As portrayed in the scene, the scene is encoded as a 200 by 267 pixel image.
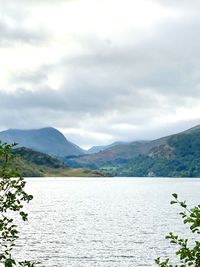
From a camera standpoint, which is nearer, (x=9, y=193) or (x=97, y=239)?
(x=9, y=193)

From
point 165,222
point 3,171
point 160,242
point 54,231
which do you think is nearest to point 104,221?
point 165,222

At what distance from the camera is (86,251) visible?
9269 centimetres

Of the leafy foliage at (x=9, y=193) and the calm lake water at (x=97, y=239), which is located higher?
the leafy foliage at (x=9, y=193)

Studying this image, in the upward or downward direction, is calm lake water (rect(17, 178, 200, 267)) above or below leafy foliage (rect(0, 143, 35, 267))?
below

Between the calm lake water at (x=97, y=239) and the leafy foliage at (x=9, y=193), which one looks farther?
the calm lake water at (x=97, y=239)

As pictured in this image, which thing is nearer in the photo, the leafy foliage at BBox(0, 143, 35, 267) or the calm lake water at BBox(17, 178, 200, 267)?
the leafy foliage at BBox(0, 143, 35, 267)

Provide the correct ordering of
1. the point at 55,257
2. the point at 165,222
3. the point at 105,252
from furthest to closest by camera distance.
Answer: the point at 165,222
the point at 105,252
the point at 55,257

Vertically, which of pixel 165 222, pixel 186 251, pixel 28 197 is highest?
pixel 28 197

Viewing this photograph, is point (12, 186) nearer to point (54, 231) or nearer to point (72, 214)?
point (54, 231)

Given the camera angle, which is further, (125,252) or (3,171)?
(125,252)

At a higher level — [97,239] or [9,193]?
[9,193]

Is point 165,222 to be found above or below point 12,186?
below

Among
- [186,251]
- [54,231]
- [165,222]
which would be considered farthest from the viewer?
[165,222]

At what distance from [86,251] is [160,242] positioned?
71.4 feet
